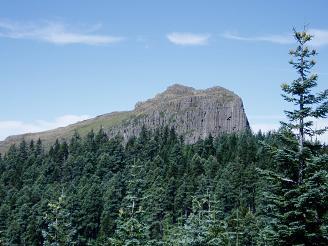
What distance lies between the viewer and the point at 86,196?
128875mm

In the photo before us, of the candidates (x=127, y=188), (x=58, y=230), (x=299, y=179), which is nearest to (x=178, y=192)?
(x=127, y=188)

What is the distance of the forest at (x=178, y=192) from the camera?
73.8 feet

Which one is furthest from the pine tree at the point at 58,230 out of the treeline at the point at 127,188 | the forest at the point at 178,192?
the treeline at the point at 127,188

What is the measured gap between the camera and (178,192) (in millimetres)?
122062

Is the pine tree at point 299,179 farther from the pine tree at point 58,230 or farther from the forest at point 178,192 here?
the pine tree at point 58,230

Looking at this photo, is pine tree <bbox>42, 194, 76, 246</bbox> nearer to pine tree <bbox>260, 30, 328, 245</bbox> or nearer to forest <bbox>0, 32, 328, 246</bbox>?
forest <bbox>0, 32, 328, 246</bbox>

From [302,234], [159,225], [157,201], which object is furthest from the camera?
[157,201]

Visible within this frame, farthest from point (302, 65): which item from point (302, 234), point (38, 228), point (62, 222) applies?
point (38, 228)

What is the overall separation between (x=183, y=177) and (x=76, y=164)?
191 ft

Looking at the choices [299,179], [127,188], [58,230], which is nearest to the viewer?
[299,179]

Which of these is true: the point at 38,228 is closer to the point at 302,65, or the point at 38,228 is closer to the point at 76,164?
the point at 76,164

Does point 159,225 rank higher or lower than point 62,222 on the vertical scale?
lower

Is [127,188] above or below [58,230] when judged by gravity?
above

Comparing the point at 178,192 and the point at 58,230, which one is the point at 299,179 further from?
the point at 178,192
